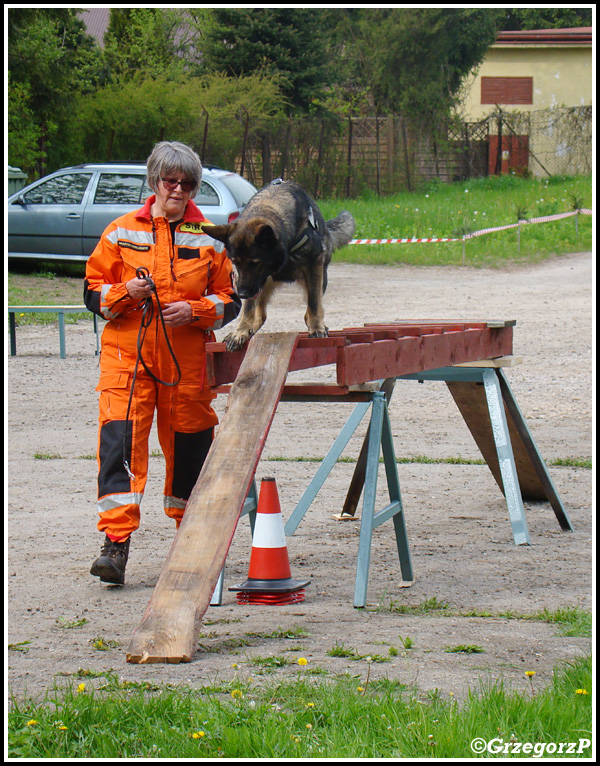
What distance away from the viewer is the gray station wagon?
51.8 ft

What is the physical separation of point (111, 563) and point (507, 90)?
38.8m

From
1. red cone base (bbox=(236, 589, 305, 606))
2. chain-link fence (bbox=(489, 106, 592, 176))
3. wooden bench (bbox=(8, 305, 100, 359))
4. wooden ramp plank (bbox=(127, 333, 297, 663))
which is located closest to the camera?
wooden ramp plank (bbox=(127, 333, 297, 663))

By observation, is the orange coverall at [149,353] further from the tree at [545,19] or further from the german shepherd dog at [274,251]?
the tree at [545,19]

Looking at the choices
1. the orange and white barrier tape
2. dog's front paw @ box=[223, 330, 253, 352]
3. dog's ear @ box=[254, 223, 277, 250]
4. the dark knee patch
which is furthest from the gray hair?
the orange and white barrier tape

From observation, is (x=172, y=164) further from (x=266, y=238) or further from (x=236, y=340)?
(x=236, y=340)

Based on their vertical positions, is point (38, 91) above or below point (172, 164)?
above

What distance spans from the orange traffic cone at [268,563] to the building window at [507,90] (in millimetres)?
38123

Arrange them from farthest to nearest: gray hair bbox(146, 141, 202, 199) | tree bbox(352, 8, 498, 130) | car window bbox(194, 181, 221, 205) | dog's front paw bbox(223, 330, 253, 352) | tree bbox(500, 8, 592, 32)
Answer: tree bbox(500, 8, 592, 32) → tree bbox(352, 8, 498, 130) → car window bbox(194, 181, 221, 205) → dog's front paw bbox(223, 330, 253, 352) → gray hair bbox(146, 141, 202, 199)

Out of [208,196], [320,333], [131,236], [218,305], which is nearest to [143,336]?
[218,305]

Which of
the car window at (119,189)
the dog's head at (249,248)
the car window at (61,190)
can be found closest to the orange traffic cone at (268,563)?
the dog's head at (249,248)

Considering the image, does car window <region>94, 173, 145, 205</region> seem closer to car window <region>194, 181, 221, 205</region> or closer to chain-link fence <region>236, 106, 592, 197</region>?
car window <region>194, 181, 221, 205</region>

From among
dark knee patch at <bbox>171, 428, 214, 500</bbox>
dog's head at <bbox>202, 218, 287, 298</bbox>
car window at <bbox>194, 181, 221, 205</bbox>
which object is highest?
car window at <bbox>194, 181, 221, 205</bbox>

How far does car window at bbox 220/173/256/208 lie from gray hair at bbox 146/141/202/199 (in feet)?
34.5

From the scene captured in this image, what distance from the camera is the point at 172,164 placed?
4.58 m
